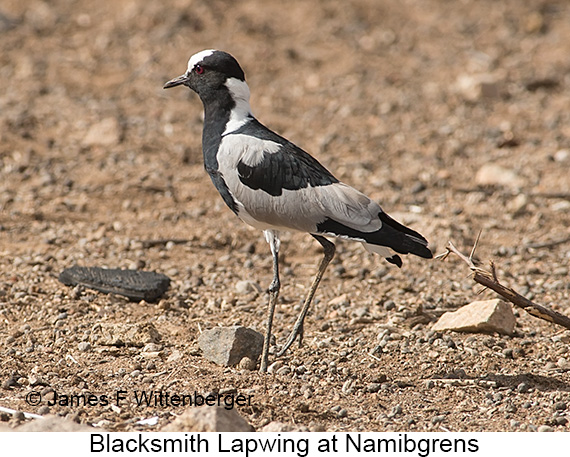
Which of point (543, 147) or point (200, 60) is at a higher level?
point (543, 147)

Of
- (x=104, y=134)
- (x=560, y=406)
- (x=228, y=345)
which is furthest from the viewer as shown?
(x=104, y=134)

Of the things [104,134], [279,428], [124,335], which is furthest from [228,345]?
[104,134]

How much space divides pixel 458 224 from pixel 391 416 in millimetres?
3034

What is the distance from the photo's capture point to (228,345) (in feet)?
15.8

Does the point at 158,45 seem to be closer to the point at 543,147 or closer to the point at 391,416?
the point at 543,147

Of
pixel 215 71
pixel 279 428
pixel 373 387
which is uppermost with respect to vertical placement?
pixel 215 71

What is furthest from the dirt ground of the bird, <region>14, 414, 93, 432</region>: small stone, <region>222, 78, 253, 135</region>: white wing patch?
<region>222, 78, 253, 135</region>: white wing patch

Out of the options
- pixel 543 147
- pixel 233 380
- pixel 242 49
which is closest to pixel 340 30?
pixel 242 49

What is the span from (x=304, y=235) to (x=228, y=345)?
228cm

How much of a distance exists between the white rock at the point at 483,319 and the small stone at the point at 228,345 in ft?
3.85

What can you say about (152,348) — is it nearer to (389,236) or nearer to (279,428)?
(279,428)

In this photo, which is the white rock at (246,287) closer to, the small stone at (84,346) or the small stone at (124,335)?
the small stone at (124,335)

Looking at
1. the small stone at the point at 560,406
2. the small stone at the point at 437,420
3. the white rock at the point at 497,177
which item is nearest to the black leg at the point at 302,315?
the small stone at the point at 437,420

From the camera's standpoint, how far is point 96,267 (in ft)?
19.4
